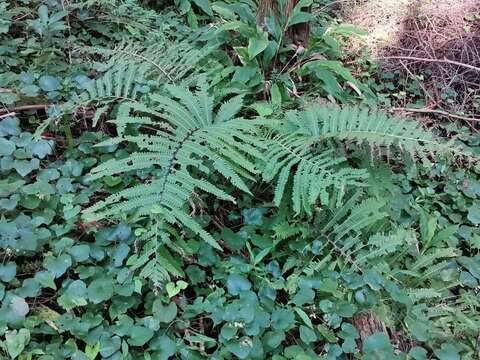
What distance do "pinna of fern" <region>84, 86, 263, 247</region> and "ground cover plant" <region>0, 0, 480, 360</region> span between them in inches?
0.4

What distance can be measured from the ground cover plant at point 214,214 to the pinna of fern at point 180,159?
1 cm

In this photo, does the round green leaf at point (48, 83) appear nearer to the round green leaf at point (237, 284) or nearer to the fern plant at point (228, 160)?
the fern plant at point (228, 160)

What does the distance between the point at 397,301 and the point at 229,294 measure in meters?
0.81

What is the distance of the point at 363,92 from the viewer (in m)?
3.53

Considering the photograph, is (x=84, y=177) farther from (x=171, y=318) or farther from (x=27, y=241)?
(x=171, y=318)

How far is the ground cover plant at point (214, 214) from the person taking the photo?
1953 mm

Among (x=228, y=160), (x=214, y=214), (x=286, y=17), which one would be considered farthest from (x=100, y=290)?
(x=286, y=17)

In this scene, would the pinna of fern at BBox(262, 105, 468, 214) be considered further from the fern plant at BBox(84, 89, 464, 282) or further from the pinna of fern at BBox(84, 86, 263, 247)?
the pinna of fern at BBox(84, 86, 263, 247)

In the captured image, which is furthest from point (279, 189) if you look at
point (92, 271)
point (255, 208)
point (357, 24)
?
point (357, 24)

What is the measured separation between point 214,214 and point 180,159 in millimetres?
474

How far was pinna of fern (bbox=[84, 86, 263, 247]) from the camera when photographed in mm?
2010

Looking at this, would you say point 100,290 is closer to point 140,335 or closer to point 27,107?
point 140,335

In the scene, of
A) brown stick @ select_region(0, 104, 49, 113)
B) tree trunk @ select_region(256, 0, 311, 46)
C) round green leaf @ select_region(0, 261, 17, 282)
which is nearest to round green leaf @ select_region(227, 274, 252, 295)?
round green leaf @ select_region(0, 261, 17, 282)

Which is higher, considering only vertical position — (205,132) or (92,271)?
(205,132)
